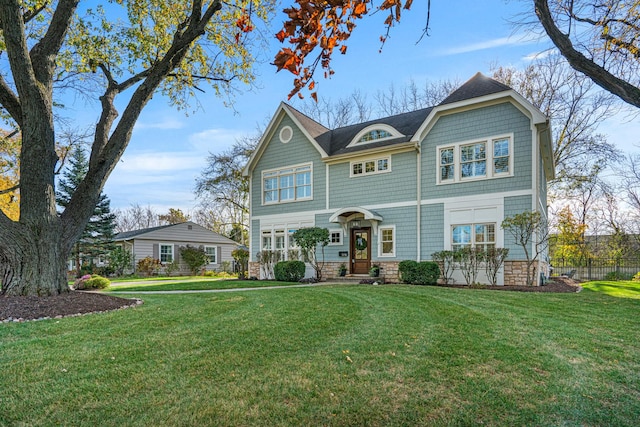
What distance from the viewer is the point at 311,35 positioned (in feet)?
9.18

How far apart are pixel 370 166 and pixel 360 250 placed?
3595mm

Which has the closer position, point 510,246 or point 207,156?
point 510,246

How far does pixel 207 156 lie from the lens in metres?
25.9

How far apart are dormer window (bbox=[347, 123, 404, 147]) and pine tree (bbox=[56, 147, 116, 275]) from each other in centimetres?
1714

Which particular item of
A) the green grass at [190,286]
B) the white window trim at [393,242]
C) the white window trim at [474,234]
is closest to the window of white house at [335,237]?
the white window trim at [393,242]

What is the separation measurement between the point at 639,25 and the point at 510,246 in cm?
739

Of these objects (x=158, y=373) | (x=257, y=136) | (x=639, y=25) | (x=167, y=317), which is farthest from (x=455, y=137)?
(x=257, y=136)

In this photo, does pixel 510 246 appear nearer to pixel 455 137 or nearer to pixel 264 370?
pixel 455 137

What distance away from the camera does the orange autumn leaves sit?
250 centimetres

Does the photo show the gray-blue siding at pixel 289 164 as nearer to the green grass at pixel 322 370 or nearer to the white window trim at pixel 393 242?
the white window trim at pixel 393 242

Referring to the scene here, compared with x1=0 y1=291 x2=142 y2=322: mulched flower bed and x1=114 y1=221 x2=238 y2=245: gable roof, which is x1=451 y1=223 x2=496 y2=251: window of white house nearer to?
x1=0 y1=291 x2=142 y2=322: mulched flower bed

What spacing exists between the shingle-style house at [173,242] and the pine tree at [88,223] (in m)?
1.27

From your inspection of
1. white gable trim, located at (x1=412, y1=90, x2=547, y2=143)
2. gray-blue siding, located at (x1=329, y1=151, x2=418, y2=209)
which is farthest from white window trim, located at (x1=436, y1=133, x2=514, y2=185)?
gray-blue siding, located at (x1=329, y1=151, x2=418, y2=209)

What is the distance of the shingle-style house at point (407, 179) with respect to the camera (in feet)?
38.1
